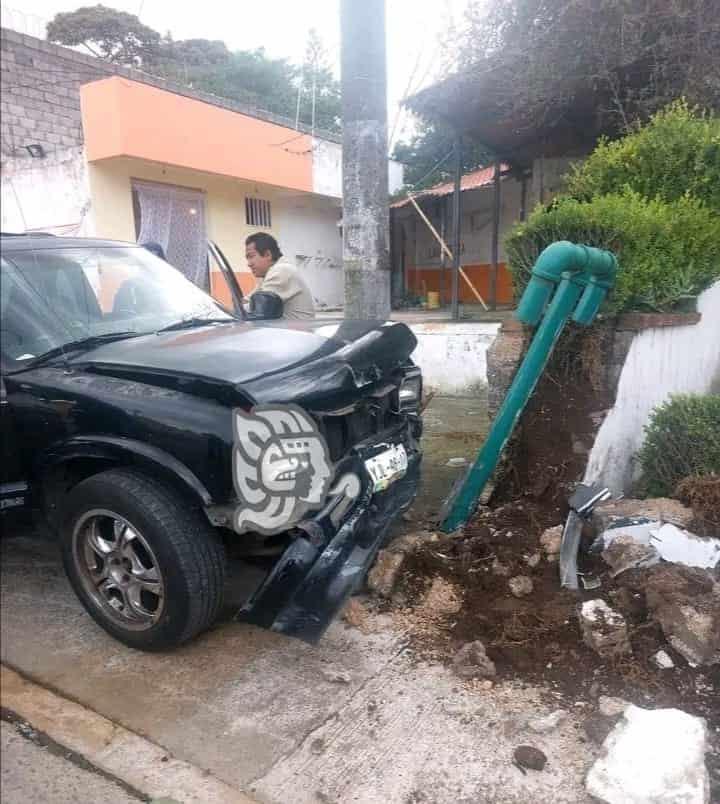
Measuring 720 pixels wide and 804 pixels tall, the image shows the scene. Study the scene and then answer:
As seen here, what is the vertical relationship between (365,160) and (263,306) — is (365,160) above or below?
above

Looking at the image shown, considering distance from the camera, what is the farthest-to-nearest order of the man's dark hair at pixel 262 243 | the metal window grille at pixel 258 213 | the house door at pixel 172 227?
the metal window grille at pixel 258 213
the man's dark hair at pixel 262 243
the house door at pixel 172 227

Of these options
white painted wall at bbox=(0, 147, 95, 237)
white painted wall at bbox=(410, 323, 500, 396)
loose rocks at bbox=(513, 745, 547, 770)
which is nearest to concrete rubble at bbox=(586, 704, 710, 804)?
loose rocks at bbox=(513, 745, 547, 770)

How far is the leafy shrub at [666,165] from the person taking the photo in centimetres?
474

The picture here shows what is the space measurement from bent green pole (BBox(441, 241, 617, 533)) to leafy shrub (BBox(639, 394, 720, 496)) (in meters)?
0.91

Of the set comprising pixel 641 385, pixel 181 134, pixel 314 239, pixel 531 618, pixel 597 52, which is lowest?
pixel 531 618

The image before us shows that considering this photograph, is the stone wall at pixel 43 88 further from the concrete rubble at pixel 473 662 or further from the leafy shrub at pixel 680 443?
the leafy shrub at pixel 680 443

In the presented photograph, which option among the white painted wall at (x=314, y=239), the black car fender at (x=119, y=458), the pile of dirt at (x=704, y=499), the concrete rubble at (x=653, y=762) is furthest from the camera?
the white painted wall at (x=314, y=239)

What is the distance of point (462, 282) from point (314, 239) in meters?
3.77

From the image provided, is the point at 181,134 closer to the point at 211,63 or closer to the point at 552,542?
the point at 211,63

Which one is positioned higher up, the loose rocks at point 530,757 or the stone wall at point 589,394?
the stone wall at point 589,394

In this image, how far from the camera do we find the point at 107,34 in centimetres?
283

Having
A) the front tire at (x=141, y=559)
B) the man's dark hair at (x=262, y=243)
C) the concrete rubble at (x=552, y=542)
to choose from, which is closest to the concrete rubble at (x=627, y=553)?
the concrete rubble at (x=552, y=542)

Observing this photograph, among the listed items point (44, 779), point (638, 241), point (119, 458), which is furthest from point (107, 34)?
point (638, 241)

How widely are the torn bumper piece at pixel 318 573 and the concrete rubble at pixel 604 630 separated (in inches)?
37.9
